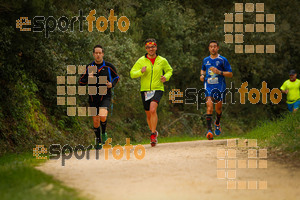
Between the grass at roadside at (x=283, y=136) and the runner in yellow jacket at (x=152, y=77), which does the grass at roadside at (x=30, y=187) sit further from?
the runner in yellow jacket at (x=152, y=77)

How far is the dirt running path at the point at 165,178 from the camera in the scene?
20.9ft

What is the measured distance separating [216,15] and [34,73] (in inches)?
653

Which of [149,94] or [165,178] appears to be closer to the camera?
[165,178]

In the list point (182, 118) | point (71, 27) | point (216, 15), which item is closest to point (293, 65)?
point (216, 15)

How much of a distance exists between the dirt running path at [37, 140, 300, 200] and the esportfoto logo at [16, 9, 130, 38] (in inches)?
166

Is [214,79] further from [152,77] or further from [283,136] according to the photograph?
[283,136]

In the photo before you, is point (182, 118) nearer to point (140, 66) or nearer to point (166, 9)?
point (166, 9)

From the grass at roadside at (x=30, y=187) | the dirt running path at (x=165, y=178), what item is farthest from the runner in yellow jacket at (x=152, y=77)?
the grass at roadside at (x=30, y=187)

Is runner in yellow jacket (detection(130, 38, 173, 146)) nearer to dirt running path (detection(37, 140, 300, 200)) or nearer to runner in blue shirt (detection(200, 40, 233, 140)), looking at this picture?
runner in blue shirt (detection(200, 40, 233, 140))

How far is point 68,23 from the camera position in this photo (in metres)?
17.1

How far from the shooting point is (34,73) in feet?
55.1

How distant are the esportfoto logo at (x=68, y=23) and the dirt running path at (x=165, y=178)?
4.21m

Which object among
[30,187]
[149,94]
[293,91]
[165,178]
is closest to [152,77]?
[149,94]

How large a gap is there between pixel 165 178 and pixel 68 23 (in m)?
10.8
